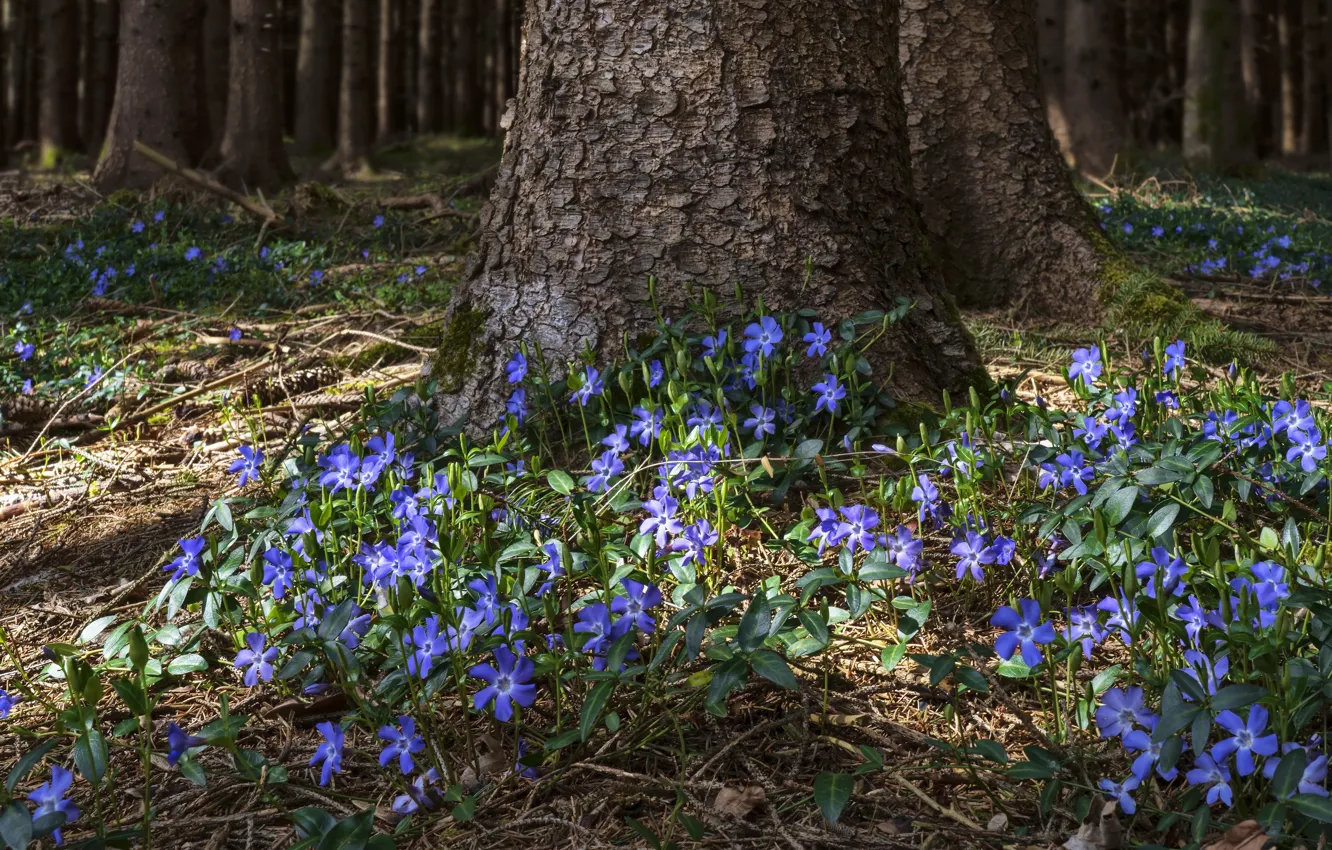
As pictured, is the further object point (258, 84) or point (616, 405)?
point (258, 84)

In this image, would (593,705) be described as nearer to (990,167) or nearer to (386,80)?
(990,167)

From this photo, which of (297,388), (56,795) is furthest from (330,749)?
(297,388)

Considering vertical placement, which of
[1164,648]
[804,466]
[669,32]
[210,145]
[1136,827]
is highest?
[210,145]

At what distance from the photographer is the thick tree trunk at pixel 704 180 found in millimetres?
3105

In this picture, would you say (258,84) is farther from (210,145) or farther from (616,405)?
(616,405)

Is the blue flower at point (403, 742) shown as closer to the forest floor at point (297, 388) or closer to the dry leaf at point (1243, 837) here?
the forest floor at point (297, 388)

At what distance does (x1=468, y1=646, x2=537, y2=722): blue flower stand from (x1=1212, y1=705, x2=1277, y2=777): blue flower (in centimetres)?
103

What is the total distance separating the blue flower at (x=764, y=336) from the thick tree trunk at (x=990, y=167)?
219 cm

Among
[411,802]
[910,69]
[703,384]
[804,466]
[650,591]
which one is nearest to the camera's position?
[411,802]

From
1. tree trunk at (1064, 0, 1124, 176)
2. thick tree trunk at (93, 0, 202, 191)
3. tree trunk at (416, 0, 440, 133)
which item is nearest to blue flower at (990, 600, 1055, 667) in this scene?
thick tree trunk at (93, 0, 202, 191)

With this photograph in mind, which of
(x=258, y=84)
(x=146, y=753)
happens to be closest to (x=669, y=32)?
(x=146, y=753)

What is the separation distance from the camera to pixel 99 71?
22.3 metres

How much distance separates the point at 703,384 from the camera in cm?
284

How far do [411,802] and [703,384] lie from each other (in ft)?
4.32
